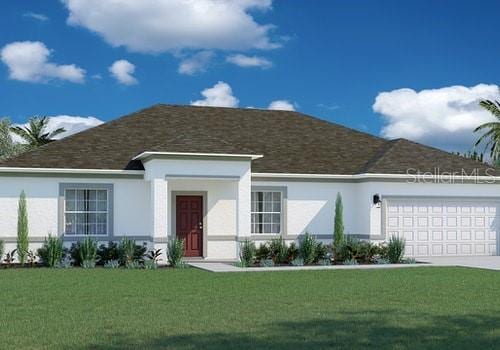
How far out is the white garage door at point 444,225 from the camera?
88.9 ft

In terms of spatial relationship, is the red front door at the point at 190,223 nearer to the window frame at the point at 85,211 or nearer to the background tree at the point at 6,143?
the window frame at the point at 85,211

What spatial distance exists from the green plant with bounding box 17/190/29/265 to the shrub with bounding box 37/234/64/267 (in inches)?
24.3

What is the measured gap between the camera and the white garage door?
1067 inches

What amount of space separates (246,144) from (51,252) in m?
8.81

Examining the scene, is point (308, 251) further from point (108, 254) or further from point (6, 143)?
point (6, 143)

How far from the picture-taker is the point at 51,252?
22.7 m

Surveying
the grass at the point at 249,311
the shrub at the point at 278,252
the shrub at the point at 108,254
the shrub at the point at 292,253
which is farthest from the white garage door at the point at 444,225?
the shrub at the point at 108,254

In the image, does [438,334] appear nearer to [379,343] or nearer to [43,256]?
[379,343]

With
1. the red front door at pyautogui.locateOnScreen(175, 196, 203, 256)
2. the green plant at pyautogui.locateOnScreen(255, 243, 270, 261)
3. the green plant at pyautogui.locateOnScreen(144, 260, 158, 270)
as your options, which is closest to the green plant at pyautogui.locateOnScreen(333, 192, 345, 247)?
the green plant at pyautogui.locateOnScreen(255, 243, 270, 261)

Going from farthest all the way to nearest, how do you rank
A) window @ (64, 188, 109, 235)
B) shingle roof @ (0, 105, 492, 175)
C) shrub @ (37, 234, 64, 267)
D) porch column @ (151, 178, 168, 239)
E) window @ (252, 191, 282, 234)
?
window @ (252, 191, 282, 234)
shingle roof @ (0, 105, 492, 175)
window @ (64, 188, 109, 235)
porch column @ (151, 178, 168, 239)
shrub @ (37, 234, 64, 267)

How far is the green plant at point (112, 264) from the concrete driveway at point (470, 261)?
9794 millimetres

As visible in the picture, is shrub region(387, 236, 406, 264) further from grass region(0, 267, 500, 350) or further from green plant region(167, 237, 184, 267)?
green plant region(167, 237, 184, 267)

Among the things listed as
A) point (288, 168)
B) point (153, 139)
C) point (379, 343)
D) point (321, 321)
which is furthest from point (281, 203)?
point (379, 343)

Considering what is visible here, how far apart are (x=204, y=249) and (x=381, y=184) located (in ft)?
21.8
